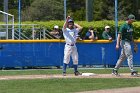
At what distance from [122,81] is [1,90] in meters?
3.68

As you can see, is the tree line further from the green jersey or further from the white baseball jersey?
the green jersey

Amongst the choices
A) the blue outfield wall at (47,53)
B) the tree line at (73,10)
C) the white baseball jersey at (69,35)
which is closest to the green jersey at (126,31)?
the white baseball jersey at (69,35)

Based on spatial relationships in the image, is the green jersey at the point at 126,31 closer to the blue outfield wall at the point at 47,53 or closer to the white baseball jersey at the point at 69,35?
the white baseball jersey at the point at 69,35

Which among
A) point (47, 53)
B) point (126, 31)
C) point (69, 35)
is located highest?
point (126, 31)

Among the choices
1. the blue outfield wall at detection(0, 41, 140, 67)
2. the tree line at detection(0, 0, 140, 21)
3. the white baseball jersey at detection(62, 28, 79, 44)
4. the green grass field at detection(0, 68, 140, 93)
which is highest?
the tree line at detection(0, 0, 140, 21)

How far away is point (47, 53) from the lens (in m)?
20.9

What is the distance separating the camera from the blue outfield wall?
20.7 meters

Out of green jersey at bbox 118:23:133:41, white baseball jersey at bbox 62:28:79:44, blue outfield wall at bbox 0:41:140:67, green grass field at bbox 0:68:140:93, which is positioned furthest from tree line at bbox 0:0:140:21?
green grass field at bbox 0:68:140:93

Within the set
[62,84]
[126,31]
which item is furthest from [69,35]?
[62,84]

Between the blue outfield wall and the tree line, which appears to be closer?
the blue outfield wall

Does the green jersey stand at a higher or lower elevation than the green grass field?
higher

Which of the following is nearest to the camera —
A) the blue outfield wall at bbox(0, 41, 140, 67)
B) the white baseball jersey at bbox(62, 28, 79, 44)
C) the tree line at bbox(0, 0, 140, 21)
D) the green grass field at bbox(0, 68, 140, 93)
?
the green grass field at bbox(0, 68, 140, 93)

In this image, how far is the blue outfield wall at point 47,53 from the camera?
67.9 feet

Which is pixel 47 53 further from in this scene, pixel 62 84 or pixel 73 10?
pixel 73 10
